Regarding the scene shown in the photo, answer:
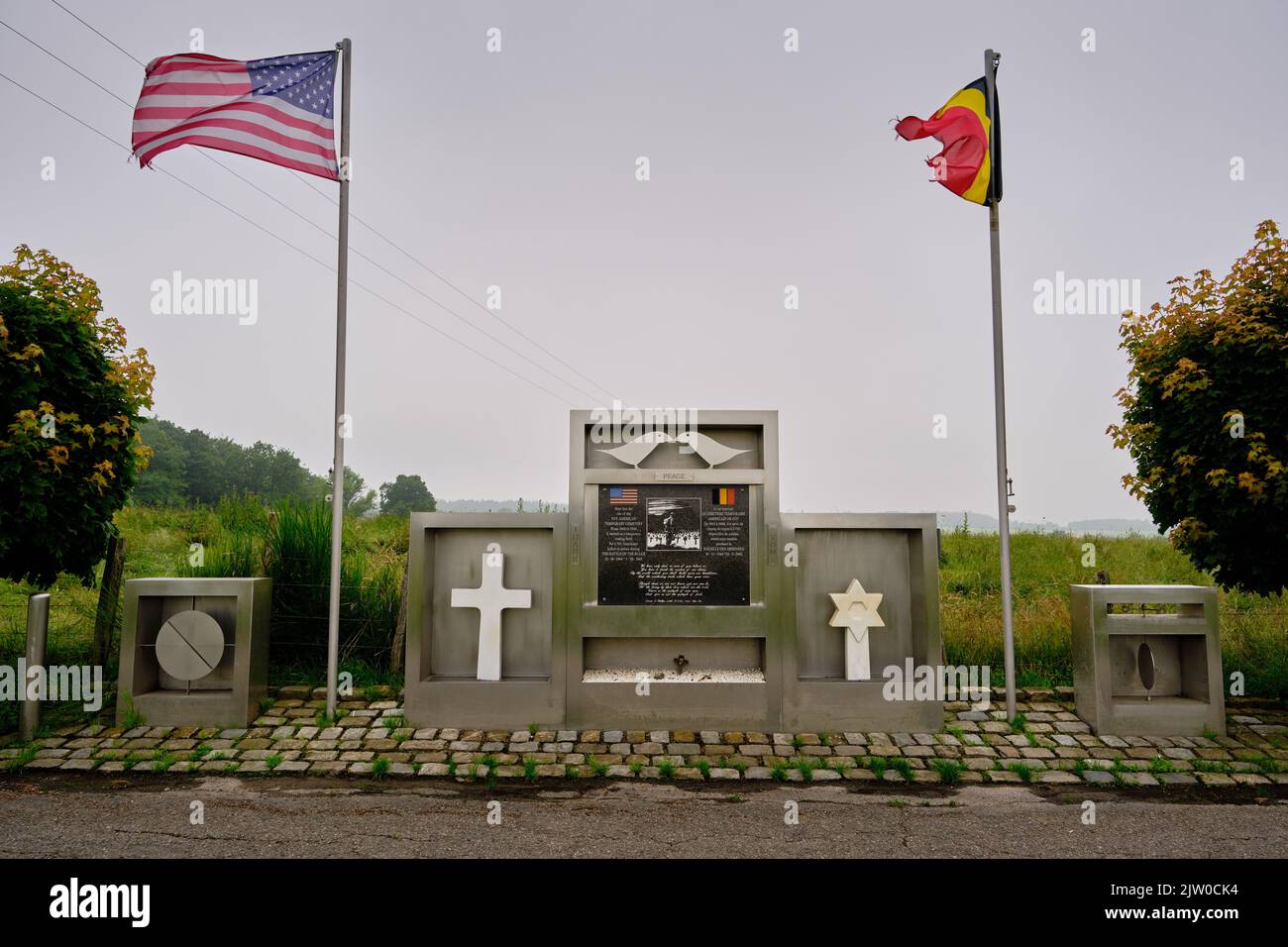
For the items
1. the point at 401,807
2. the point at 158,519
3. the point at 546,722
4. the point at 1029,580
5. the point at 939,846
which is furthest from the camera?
the point at 158,519

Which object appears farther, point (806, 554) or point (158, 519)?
point (158, 519)

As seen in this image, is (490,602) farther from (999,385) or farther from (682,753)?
(999,385)

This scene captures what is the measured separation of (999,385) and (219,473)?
49119 millimetres

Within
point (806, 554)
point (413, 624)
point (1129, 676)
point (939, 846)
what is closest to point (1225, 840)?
point (939, 846)

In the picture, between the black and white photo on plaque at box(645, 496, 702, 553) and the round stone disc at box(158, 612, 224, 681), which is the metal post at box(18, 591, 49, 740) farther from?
the black and white photo on plaque at box(645, 496, 702, 553)

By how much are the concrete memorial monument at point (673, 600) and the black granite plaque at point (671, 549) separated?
1 cm

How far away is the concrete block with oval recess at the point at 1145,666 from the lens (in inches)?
283

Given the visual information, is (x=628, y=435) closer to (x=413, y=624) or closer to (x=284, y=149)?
(x=413, y=624)

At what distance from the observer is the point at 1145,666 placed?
7.45 metres

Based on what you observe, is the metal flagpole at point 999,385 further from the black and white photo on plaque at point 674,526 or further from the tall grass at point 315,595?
the tall grass at point 315,595

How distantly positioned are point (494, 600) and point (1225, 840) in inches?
235

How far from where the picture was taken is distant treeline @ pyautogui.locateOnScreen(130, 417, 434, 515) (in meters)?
38.2

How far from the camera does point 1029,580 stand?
14062 mm

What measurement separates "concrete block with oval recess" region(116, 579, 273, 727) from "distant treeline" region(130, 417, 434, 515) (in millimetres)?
28314
